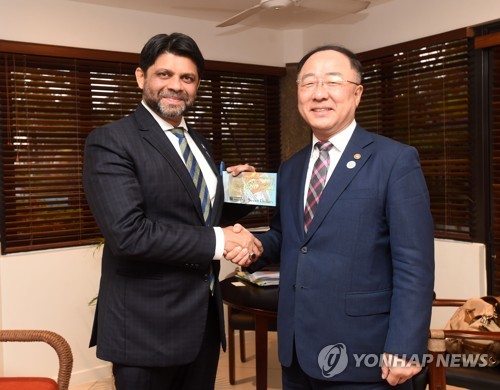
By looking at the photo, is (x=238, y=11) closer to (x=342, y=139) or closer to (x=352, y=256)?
(x=342, y=139)

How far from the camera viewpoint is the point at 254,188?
1927 mm

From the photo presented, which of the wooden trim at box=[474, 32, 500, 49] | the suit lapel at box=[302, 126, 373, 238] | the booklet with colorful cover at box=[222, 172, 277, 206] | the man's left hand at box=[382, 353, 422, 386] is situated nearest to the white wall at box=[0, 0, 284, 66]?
the wooden trim at box=[474, 32, 500, 49]

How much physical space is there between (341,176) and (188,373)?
860mm

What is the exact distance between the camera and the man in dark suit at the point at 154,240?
1707 millimetres

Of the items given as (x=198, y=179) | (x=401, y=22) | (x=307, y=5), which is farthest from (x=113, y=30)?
(x=198, y=179)

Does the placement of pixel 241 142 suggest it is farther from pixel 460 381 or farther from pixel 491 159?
pixel 460 381

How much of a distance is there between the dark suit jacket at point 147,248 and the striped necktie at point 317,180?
31cm

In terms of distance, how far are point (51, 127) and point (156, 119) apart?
2.03 metres

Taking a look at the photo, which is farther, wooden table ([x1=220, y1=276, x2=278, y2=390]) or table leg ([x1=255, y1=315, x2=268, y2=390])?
table leg ([x1=255, y1=315, x2=268, y2=390])

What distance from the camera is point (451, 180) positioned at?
3689mm

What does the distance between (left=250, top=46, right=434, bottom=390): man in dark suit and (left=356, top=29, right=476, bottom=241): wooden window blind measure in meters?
2.11

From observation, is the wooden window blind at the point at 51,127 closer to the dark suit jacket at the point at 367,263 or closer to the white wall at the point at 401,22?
the white wall at the point at 401,22

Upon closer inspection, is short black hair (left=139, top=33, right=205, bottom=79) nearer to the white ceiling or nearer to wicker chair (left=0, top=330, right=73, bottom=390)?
wicker chair (left=0, top=330, right=73, bottom=390)

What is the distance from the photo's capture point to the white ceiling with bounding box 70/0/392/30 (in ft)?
12.4
